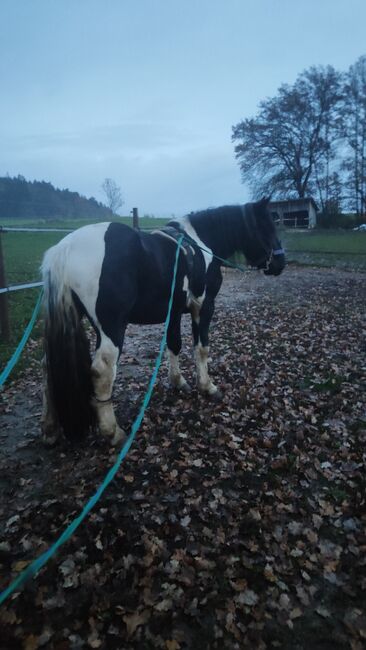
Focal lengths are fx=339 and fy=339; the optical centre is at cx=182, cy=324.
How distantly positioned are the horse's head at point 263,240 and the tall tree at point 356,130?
3362cm

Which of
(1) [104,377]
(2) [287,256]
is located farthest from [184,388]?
(2) [287,256]

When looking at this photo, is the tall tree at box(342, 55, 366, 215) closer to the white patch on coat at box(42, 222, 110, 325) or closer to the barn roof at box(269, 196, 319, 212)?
the barn roof at box(269, 196, 319, 212)

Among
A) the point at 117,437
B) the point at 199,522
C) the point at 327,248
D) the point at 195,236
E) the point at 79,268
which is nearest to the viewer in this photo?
the point at 199,522

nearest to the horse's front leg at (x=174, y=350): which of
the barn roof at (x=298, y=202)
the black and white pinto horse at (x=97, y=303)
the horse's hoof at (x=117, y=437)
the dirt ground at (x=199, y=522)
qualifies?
the dirt ground at (x=199, y=522)

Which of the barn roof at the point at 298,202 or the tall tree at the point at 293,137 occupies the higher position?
the tall tree at the point at 293,137

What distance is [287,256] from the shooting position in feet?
66.1

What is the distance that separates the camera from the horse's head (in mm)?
4699

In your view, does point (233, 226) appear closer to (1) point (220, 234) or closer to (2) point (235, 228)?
(2) point (235, 228)

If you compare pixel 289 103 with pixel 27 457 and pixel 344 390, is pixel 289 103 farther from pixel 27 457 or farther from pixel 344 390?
pixel 27 457

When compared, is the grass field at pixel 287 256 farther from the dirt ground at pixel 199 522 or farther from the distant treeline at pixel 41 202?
the distant treeline at pixel 41 202

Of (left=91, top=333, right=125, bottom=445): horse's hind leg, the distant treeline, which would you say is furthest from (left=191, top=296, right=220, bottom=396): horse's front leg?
the distant treeline

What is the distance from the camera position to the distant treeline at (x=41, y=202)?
5731 cm

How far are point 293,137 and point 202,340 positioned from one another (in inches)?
1492

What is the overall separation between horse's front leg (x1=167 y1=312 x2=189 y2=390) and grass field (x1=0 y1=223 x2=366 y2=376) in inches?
105
